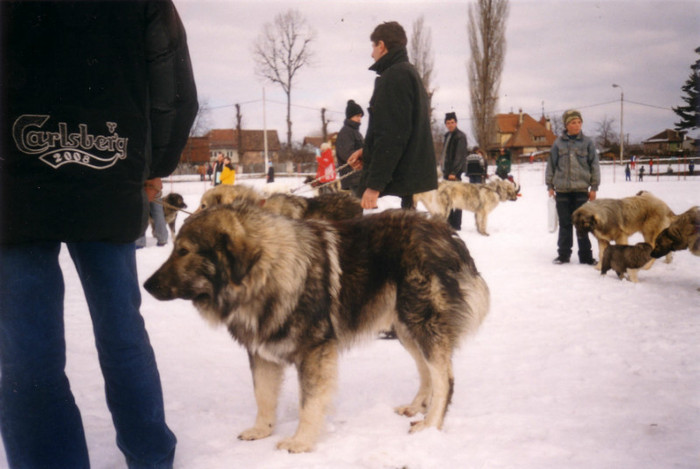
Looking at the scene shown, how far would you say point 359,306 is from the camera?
2.62 m

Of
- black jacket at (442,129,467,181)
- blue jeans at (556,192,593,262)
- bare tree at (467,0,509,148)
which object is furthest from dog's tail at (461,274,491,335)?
bare tree at (467,0,509,148)

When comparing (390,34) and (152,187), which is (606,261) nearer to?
(390,34)

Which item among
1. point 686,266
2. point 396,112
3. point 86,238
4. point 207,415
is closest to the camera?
point 86,238

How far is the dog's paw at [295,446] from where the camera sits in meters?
2.43

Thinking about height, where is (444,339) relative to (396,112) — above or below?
below

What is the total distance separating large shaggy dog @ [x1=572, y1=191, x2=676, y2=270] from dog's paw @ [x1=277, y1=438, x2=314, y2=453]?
578 cm

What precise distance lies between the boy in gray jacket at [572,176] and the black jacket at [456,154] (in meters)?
3.55

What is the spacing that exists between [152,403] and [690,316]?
4.61 m

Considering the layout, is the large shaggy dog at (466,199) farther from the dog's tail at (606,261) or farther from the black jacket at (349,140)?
the dog's tail at (606,261)

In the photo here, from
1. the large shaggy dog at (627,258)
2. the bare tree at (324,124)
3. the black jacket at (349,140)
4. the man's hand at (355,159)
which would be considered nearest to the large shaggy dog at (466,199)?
the black jacket at (349,140)

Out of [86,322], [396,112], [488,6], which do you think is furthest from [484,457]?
[488,6]

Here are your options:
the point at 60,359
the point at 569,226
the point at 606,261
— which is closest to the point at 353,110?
the point at 569,226

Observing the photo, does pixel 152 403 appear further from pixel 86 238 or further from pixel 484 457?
pixel 484 457

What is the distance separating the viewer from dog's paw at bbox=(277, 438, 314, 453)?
2.43 metres
